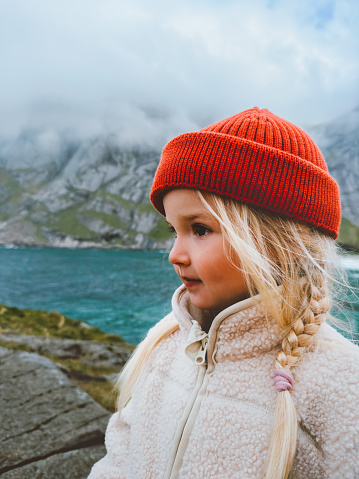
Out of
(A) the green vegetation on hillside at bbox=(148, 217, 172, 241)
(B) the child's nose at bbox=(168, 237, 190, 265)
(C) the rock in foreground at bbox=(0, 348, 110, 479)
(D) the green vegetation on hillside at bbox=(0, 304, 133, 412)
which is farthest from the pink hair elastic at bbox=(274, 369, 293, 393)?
(A) the green vegetation on hillside at bbox=(148, 217, 172, 241)

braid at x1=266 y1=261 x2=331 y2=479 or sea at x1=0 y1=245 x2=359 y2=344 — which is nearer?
braid at x1=266 y1=261 x2=331 y2=479

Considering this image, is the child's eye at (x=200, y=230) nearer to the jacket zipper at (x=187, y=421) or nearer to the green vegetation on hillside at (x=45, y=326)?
the jacket zipper at (x=187, y=421)

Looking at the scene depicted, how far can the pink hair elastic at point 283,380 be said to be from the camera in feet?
4.59

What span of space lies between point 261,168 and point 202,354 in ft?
3.47

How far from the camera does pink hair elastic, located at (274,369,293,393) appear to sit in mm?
1400

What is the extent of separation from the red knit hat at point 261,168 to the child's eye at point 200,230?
0.64 feet

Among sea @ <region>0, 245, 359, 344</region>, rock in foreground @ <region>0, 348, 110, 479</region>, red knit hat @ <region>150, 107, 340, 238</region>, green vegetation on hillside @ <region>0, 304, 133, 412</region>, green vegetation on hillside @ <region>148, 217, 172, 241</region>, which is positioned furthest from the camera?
green vegetation on hillside @ <region>148, 217, 172, 241</region>

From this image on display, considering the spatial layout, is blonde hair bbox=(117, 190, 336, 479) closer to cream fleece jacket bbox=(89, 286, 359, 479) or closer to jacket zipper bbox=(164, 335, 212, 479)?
cream fleece jacket bbox=(89, 286, 359, 479)

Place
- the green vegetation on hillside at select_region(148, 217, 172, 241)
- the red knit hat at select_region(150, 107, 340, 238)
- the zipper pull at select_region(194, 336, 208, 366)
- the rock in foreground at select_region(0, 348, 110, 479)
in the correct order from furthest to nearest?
the green vegetation on hillside at select_region(148, 217, 172, 241), the rock in foreground at select_region(0, 348, 110, 479), the zipper pull at select_region(194, 336, 208, 366), the red knit hat at select_region(150, 107, 340, 238)

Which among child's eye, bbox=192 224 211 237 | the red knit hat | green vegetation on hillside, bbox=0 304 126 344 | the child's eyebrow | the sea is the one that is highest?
the red knit hat

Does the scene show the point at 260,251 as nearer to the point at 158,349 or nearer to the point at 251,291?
the point at 251,291

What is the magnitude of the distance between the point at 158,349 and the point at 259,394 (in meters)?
0.81

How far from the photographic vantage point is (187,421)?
5.42 ft

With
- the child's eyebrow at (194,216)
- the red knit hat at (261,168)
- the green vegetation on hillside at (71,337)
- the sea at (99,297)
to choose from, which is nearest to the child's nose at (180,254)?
the child's eyebrow at (194,216)
